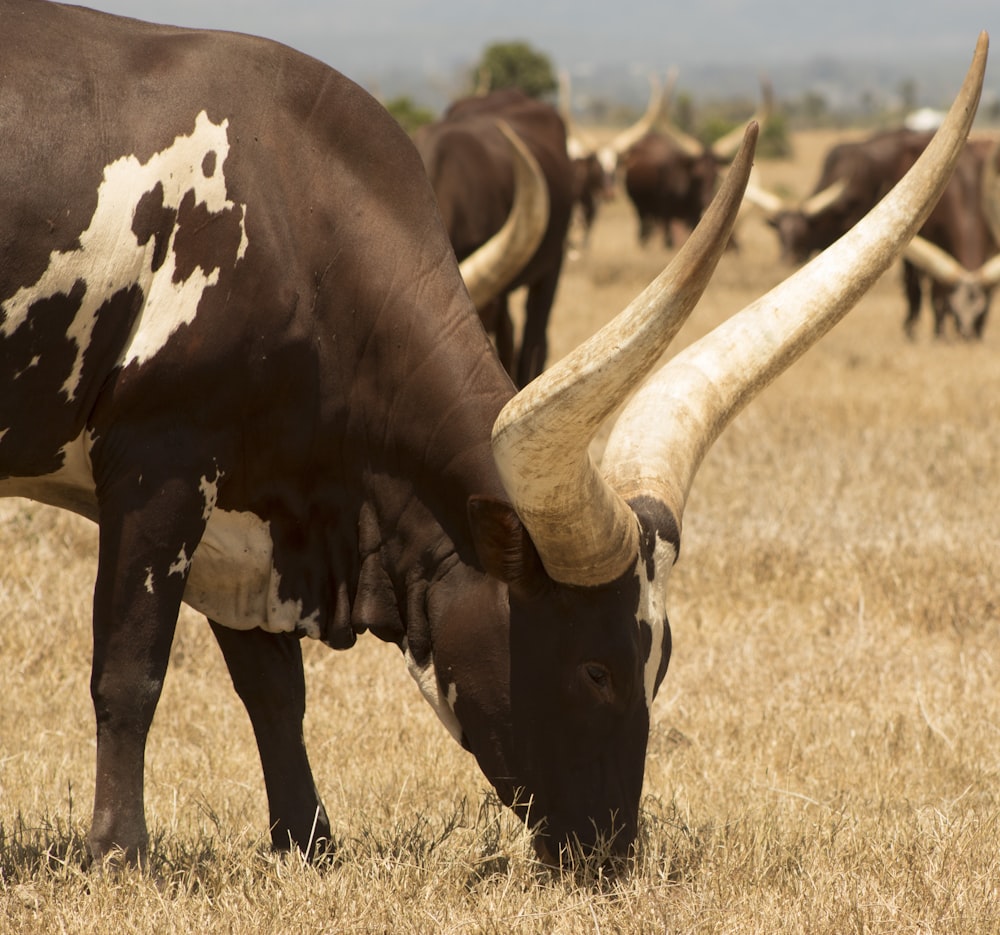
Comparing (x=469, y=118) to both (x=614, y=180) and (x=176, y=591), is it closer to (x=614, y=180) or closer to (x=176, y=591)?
(x=176, y=591)

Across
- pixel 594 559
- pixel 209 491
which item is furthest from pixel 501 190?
pixel 594 559

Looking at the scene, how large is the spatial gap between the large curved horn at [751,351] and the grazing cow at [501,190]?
17.0 feet

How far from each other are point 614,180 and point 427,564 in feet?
71.7

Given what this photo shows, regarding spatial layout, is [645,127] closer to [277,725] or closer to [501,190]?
[501,190]

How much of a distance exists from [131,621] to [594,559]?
2.87ft

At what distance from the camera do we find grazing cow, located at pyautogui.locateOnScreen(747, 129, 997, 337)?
535 inches

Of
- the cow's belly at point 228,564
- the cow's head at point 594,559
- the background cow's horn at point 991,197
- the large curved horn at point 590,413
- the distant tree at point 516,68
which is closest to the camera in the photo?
the large curved horn at point 590,413

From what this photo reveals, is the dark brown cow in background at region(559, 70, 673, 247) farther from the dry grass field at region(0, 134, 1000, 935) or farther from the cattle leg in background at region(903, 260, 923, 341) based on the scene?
the dry grass field at region(0, 134, 1000, 935)

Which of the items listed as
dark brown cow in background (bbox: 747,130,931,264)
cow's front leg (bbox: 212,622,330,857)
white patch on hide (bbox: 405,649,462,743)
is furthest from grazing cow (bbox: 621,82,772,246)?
white patch on hide (bbox: 405,649,462,743)

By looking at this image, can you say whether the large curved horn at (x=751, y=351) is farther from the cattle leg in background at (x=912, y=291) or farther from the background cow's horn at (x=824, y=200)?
the background cow's horn at (x=824, y=200)

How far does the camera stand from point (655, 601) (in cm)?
301

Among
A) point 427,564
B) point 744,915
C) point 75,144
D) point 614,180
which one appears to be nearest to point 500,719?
point 427,564

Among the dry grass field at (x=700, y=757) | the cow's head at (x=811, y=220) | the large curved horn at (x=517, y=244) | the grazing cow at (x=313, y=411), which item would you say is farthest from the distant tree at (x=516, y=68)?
the grazing cow at (x=313, y=411)

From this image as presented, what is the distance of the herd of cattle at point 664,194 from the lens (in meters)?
9.20
